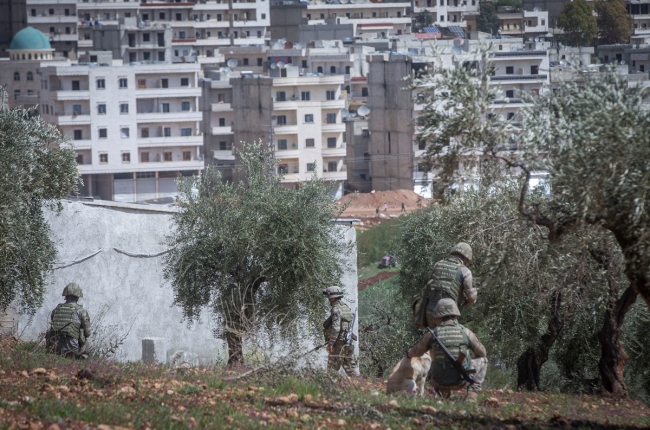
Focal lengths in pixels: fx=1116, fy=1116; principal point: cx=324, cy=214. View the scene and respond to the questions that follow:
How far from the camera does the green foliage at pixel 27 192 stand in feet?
49.8

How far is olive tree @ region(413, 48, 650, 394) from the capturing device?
9.27m

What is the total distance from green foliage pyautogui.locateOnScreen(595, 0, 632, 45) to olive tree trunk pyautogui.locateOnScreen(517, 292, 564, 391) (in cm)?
15326

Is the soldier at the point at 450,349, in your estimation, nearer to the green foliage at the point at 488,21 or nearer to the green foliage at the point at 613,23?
the green foliage at the point at 488,21

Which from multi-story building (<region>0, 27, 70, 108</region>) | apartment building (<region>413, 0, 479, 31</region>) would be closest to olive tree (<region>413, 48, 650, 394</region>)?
multi-story building (<region>0, 27, 70, 108</region>)

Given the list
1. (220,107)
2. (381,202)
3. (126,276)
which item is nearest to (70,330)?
(126,276)

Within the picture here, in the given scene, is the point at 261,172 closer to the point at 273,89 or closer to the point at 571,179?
the point at 571,179

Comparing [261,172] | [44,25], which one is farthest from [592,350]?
[44,25]

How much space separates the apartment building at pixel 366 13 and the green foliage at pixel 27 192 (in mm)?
146776

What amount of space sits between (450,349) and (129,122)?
90578 millimetres

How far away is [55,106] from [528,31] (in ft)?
286

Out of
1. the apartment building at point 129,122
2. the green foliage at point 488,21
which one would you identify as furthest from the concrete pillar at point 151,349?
the green foliage at point 488,21

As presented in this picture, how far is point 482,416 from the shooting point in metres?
10.6

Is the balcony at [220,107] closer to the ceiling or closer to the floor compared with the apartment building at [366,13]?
closer to the floor

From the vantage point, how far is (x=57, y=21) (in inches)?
5566
